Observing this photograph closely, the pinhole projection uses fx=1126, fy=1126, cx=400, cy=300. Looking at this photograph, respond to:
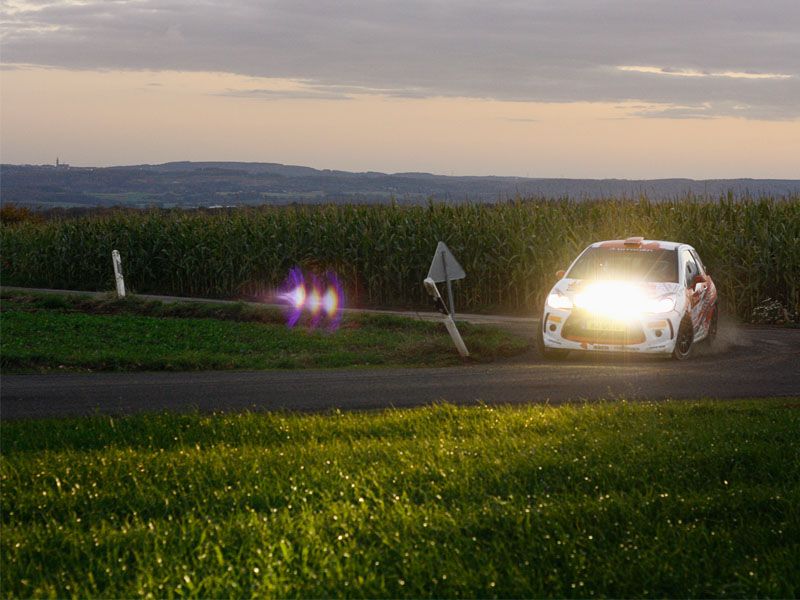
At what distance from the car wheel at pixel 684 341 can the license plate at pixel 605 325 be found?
37.1 inches

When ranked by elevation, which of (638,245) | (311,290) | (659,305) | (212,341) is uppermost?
(638,245)

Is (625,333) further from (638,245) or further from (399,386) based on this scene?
(399,386)

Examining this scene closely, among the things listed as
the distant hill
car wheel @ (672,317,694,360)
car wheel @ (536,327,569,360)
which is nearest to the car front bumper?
car wheel @ (672,317,694,360)

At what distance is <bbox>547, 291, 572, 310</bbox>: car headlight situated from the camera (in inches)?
645

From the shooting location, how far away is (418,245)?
1172 inches

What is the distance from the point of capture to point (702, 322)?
1777cm

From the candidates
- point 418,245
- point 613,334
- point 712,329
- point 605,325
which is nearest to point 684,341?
point 613,334

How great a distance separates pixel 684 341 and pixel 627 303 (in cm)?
123

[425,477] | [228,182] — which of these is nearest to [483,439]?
[425,477]

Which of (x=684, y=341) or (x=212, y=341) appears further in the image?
(x=212, y=341)

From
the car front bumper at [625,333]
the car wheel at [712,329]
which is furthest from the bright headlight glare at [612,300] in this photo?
the car wheel at [712,329]

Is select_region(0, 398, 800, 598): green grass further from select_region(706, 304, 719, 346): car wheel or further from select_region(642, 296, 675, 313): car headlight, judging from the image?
select_region(706, 304, 719, 346): car wheel

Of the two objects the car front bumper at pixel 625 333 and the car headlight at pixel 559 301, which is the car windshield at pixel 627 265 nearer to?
the car headlight at pixel 559 301

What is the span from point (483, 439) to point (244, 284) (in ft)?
81.3
